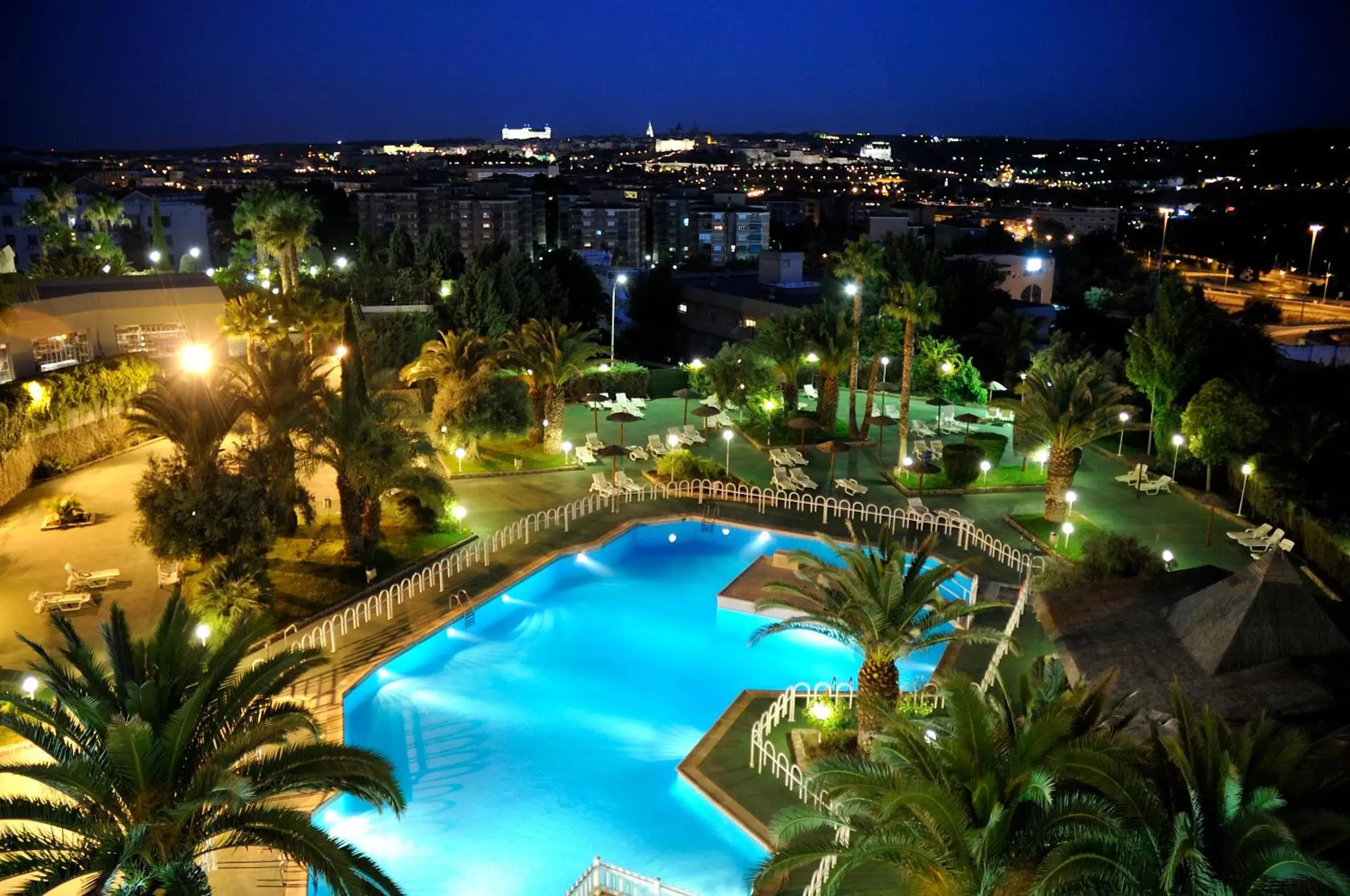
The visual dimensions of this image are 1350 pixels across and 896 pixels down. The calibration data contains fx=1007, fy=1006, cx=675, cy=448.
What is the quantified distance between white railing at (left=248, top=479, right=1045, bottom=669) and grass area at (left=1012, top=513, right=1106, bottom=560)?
0.80 m

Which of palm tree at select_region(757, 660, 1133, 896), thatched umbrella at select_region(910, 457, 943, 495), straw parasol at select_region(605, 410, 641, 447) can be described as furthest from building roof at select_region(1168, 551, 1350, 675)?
straw parasol at select_region(605, 410, 641, 447)

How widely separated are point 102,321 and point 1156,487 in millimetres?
28785

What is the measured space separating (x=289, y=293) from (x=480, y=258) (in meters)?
15.6

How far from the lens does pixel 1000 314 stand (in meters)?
37.6

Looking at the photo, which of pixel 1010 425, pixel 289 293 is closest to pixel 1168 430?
pixel 1010 425

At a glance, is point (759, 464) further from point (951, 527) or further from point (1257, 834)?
point (1257, 834)

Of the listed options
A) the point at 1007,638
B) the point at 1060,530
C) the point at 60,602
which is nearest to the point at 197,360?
the point at 60,602

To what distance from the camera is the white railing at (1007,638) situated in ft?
44.9

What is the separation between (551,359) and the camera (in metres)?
26.7

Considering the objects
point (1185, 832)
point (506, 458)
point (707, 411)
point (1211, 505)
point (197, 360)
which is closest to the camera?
point (1185, 832)

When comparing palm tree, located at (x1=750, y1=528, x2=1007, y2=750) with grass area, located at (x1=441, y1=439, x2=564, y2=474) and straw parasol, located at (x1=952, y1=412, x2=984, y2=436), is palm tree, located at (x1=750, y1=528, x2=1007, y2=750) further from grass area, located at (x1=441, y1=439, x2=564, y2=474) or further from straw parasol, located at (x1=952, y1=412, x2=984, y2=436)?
straw parasol, located at (x1=952, y1=412, x2=984, y2=436)

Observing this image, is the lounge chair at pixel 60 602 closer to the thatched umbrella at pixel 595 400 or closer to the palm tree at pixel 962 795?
the palm tree at pixel 962 795

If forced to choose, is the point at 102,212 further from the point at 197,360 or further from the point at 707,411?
the point at 707,411

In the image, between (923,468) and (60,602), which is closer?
(60,602)
